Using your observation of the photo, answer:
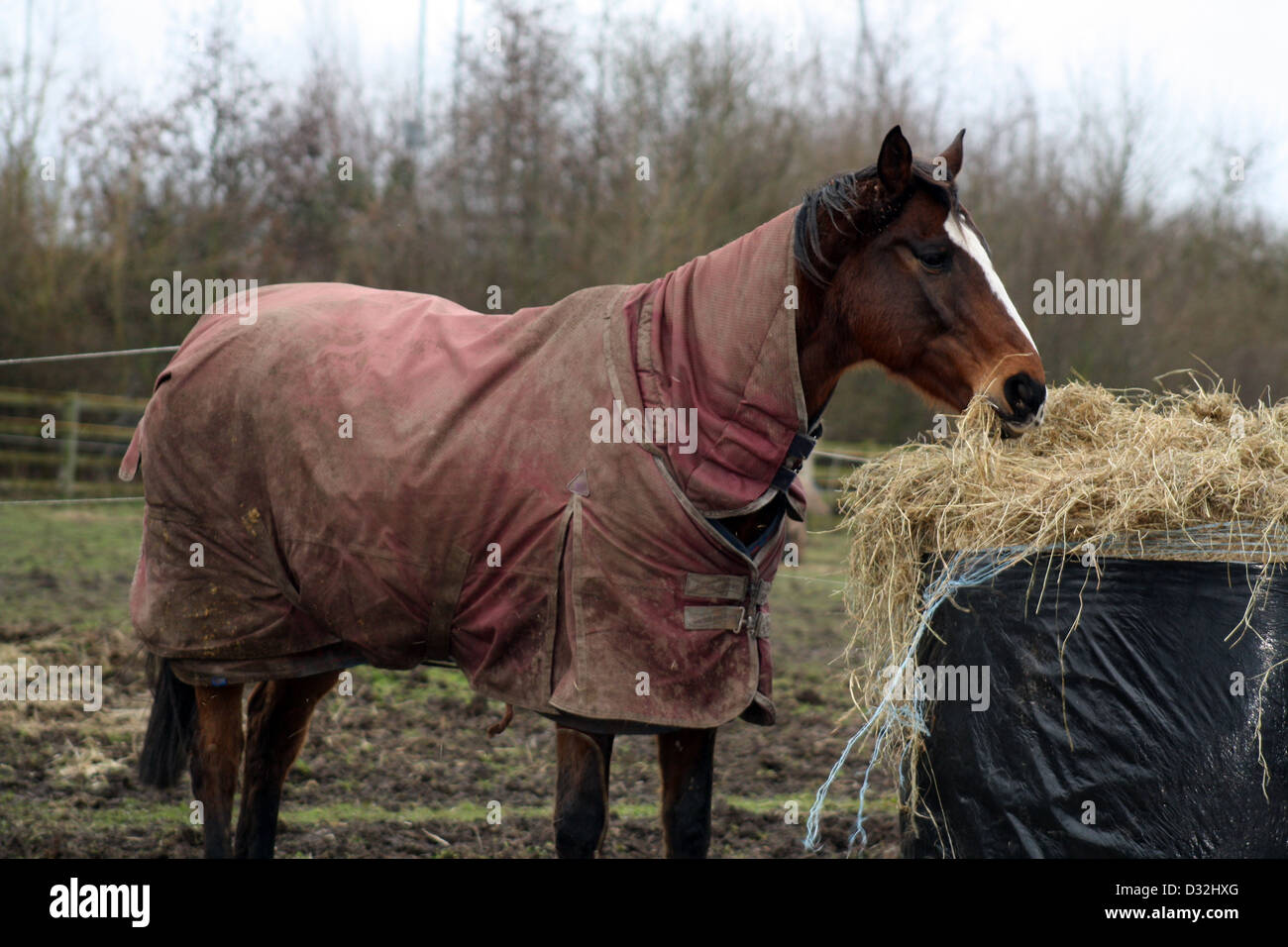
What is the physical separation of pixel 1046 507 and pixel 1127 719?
57 cm

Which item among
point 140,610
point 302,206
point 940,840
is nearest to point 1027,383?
point 940,840

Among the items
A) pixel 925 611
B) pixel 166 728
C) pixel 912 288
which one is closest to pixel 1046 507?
pixel 925 611

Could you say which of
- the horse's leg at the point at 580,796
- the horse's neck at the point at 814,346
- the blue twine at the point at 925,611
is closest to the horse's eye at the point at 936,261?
the horse's neck at the point at 814,346

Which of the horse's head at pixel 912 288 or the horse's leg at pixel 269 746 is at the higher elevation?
the horse's head at pixel 912 288

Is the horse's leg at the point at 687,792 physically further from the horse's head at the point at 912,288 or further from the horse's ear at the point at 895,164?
the horse's ear at the point at 895,164

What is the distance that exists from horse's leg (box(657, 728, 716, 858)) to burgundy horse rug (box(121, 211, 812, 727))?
0.21 m

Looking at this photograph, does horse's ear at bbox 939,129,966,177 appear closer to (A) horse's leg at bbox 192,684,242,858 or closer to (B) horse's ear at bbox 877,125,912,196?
(B) horse's ear at bbox 877,125,912,196

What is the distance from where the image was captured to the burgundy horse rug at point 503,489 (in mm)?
2756

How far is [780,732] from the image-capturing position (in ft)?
18.8

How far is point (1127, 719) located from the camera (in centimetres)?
275

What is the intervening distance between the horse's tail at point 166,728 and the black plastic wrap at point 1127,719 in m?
2.59

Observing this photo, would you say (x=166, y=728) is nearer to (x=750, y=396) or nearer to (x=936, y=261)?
(x=750, y=396)

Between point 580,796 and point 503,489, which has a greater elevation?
point 503,489

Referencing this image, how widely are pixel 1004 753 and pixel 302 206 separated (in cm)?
1409
